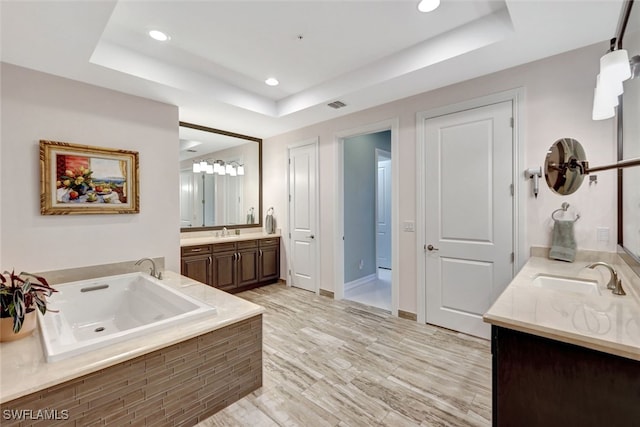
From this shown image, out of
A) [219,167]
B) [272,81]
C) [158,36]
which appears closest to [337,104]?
[272,81]

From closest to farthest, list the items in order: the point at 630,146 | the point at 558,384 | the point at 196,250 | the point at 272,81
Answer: the point at 558,384
the point at 630,146
the point at 272,81
the point at 196,250

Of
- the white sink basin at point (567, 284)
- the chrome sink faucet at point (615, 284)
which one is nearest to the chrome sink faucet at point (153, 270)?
the white sink basin at point (567, 284)

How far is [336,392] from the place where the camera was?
79.6 inches

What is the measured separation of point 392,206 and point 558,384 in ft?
7.80

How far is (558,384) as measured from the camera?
108 centimetres

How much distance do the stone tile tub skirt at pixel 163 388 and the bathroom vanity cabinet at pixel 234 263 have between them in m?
2.08

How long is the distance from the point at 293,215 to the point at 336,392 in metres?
2.90

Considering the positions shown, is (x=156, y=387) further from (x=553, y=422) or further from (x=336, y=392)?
(x=553, y=422)

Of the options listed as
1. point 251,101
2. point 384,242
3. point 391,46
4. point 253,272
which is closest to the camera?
point 391,46

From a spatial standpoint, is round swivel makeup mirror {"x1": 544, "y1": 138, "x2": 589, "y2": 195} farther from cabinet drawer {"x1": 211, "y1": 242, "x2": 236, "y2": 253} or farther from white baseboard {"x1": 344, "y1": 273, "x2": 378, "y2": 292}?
cabinet drawer {"x1": 211, "y1": 242, "x2": 236, "y2": 253}

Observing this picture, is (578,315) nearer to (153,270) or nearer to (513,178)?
(513,178)

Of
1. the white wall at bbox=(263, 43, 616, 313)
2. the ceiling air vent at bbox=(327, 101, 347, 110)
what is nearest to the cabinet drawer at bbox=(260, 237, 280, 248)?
the white wall at bbox=(263, 43, 616, 313)

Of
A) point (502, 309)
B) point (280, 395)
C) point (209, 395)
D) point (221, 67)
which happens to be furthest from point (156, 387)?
point (221, 67)

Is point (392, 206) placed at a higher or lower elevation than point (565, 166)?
lower
